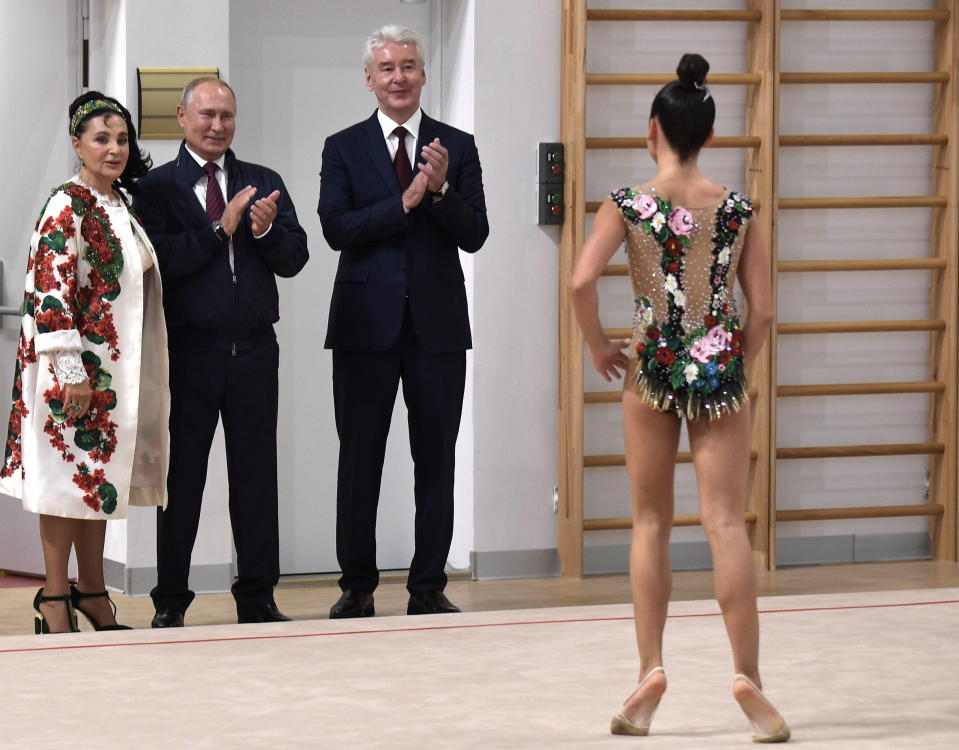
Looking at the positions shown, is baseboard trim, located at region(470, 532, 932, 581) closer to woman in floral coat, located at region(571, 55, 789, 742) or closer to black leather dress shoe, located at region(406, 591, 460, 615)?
black leather dress shoe, located at region(406, 591, 460, 615)

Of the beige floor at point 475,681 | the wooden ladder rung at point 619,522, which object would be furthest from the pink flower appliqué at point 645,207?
the wooden ladder rung at point 619,522

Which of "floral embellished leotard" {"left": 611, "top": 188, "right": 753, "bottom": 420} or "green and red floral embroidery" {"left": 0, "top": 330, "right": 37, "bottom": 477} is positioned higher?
"floral embellished leotard" {"left": 611, "top": 188, "right": 753, "bottom": 420}

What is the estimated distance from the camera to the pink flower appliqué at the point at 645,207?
2693 mm

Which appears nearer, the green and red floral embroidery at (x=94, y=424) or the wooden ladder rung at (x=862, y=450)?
the green and red floral embroidery at (x=94, y=424)

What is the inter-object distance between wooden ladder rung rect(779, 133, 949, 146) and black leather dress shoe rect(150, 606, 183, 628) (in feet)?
9.11

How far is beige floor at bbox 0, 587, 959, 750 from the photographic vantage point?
108 inches

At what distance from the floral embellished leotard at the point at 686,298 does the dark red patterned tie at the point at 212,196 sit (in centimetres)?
166

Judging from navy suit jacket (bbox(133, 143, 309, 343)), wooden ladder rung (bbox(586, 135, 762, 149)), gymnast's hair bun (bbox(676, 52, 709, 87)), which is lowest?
navy suit jacket (bbox(133, 143, 309, 343))

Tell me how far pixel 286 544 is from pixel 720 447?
272 cm

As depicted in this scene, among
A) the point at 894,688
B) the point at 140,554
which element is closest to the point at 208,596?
the point at 140,554

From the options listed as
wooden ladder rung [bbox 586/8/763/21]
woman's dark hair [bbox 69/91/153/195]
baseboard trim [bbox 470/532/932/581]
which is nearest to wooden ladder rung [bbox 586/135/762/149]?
wooden ladder rung [bbox 586/8/763/21]

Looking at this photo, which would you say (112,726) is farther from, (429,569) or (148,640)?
(429,569)

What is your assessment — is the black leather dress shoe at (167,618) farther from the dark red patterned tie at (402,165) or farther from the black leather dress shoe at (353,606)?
the dark red patterned tie at (402,165)

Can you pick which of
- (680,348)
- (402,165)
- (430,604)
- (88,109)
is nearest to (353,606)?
(430,604)
